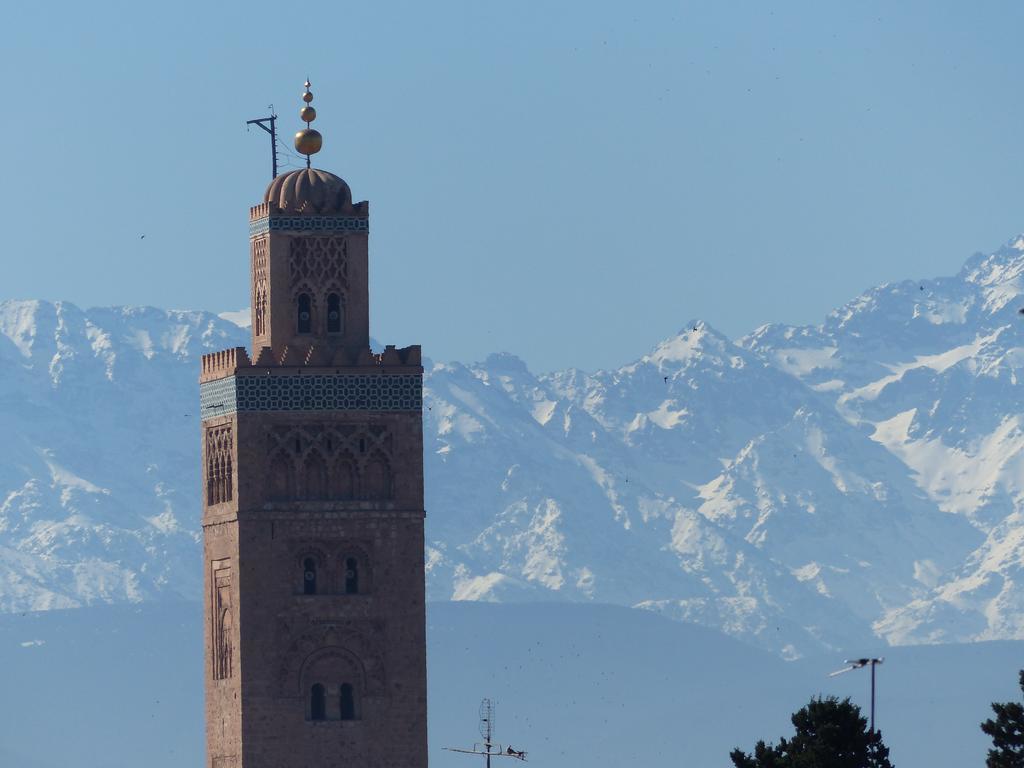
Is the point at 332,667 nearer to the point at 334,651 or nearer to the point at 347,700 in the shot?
the point at 334,651

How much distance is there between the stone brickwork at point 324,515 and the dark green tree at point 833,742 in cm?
1827

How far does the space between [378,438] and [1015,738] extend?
88.3 feet

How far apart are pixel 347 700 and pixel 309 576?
13.4 feet

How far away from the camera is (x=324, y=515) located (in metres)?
128

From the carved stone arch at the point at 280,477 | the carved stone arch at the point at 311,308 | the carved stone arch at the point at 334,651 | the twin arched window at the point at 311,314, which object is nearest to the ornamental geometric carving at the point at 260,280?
the carved stone arch at the point at 311,308

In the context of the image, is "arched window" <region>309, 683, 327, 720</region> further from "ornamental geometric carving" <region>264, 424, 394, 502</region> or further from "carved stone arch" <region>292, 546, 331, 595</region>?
"ornamental geometric carving" <region>264, 424, 394, 502</region>

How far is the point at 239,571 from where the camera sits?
127312mm

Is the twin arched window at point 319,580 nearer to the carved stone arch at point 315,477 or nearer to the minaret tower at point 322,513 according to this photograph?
the minaret tower at point 322,513

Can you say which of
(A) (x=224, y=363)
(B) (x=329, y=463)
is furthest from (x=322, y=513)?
(A) (x=224, y=363)

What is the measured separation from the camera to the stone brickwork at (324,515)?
127 metres

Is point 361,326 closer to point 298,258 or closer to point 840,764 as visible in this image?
point 298,258

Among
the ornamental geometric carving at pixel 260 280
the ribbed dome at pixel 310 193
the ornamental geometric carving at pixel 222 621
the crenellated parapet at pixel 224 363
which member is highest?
the ribbed dome at pixel 310 193

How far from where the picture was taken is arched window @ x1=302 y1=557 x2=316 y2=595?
128m

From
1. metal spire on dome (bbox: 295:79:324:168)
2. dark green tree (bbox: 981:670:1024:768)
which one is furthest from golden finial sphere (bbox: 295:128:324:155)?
dark green tree (bbox: 981:670:1024:768)
